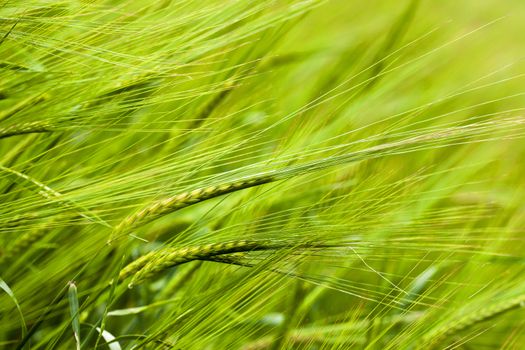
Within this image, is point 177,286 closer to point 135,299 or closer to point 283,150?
point 135,299

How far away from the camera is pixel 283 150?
2.35 feet

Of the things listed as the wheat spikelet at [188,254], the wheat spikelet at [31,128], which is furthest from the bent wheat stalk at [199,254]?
the wheat spikelet at [31,128]

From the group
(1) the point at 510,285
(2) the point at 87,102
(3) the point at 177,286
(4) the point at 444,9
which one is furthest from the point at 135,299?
(4) the point at 444,9

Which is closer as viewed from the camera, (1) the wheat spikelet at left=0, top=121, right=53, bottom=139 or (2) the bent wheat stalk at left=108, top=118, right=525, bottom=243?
(2) the bent wheat stalk at left=108, top=118, right=525, bottom=243

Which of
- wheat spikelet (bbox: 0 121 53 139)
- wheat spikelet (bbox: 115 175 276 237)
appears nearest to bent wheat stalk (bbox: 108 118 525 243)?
wheat spikelet (bbox: 115 175 276 237)

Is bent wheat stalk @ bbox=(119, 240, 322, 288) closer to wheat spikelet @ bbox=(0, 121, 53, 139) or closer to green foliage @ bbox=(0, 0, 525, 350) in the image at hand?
green foliage @ bbox=(0, 0, 525, 350)

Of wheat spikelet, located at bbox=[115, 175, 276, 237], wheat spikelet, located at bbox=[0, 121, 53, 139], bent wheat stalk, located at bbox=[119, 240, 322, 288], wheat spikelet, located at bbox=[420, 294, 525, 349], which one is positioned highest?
wheat spikelet, located at bbox=[0, 121, 53, 139]

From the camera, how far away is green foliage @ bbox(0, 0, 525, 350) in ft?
2.21

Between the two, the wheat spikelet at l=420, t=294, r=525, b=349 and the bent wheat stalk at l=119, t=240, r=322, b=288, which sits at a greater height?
the bent wheat stalk at l=119, t=240, r=322, b=288

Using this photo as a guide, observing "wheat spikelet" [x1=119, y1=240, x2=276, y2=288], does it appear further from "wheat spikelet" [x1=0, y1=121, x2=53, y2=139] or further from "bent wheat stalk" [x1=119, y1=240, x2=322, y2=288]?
"wheat spikelet" [x1=0, y1=121, x2=53, y2=139]

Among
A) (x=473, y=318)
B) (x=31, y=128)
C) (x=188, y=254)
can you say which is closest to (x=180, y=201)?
(x=188, y=254)

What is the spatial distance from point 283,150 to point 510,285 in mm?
224

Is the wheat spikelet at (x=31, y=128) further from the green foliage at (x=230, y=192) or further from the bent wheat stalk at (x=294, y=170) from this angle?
the bent wheat stalk at (x=294, y=170)

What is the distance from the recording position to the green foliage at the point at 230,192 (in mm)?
673
